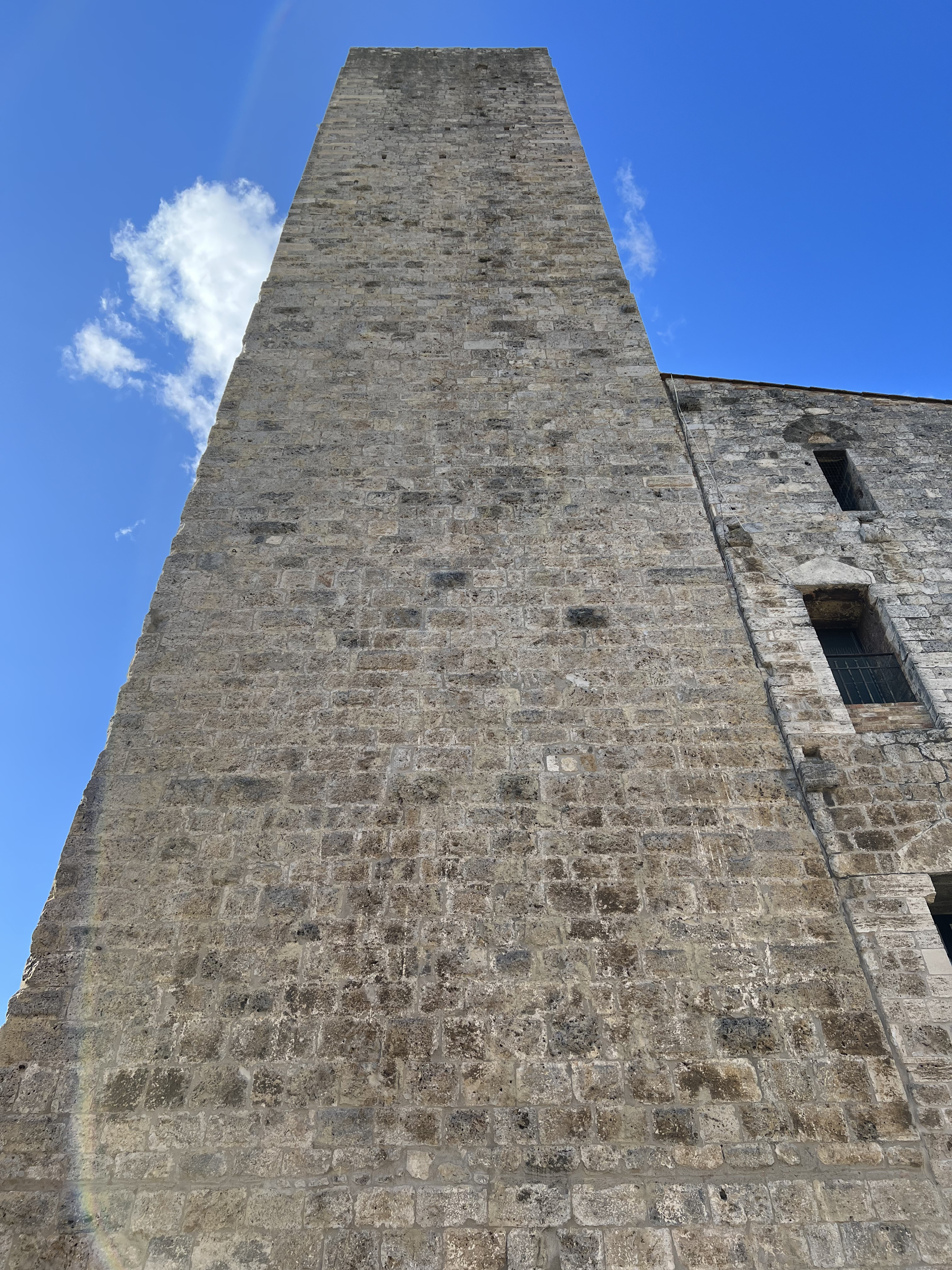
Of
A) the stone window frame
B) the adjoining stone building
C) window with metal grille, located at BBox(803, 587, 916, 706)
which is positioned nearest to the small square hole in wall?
the adjoining stone building

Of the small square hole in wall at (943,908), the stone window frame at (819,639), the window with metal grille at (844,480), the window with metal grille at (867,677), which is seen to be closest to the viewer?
the small square hole in wall at (943,908)

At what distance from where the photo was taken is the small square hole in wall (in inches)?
140

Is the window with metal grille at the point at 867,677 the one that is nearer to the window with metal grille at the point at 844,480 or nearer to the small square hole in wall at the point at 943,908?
the small square hole in wall at the point at 943,908

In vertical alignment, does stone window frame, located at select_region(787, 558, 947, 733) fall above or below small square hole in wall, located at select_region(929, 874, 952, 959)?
above

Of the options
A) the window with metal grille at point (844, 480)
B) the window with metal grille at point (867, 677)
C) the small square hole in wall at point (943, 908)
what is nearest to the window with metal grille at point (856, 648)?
the window with metal grille at point (867, 677)

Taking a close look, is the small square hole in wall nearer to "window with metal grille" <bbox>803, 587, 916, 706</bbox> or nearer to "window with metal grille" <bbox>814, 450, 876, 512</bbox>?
"window with metal grille" <bbox>803, 587, 916, 706</bbox>

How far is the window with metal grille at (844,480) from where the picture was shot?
5598mm

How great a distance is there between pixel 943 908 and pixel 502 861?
2.12m

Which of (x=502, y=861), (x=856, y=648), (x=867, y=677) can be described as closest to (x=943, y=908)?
(x=867, y=677)

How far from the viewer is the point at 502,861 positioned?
11.1ft

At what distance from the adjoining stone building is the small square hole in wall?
0.10 feet

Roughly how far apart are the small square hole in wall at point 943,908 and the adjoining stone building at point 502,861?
0.10 ft

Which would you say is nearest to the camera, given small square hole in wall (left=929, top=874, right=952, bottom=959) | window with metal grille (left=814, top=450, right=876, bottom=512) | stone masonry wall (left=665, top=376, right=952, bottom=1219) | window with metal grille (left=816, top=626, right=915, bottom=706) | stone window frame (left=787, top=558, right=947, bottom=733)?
stone masonry wall (left=665, top=376, right=952, bottom=1219)

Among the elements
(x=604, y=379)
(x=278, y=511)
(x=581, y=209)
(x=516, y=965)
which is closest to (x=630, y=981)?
(x=516, y=965)
